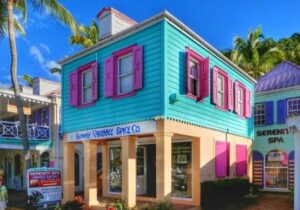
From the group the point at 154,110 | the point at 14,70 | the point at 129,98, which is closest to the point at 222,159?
the point at 154,110

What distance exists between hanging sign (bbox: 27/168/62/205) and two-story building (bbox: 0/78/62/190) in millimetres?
7005

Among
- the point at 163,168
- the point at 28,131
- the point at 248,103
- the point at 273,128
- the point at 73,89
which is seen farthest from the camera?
the point at 28,131

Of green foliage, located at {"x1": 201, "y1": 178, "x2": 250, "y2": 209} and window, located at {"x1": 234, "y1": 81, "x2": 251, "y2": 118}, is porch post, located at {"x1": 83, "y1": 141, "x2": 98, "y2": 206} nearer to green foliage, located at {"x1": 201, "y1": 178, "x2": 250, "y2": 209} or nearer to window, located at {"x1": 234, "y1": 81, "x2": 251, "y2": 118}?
green foliage, located at {"x1": 201, "y1": 178, "x2": 250, "y2": 209}

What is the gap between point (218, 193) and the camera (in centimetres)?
1302

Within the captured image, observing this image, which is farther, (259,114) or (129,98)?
(259,114)

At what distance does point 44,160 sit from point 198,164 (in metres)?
14.4

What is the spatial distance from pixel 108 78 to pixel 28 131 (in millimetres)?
11554

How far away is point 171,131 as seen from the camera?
11.5 metres

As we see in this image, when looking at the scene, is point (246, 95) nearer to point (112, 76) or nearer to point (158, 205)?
point (112, 76)

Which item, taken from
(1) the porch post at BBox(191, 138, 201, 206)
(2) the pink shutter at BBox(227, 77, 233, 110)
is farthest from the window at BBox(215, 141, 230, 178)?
(2) the pink shutter at BBox(227, 77, 233, 110)

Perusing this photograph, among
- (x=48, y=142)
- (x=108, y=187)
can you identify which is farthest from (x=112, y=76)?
(x=48, y=142)

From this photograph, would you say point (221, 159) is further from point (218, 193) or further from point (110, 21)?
point (110, 21)

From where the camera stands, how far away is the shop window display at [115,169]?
17.2 m

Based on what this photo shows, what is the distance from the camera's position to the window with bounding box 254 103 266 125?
64.1 feet
